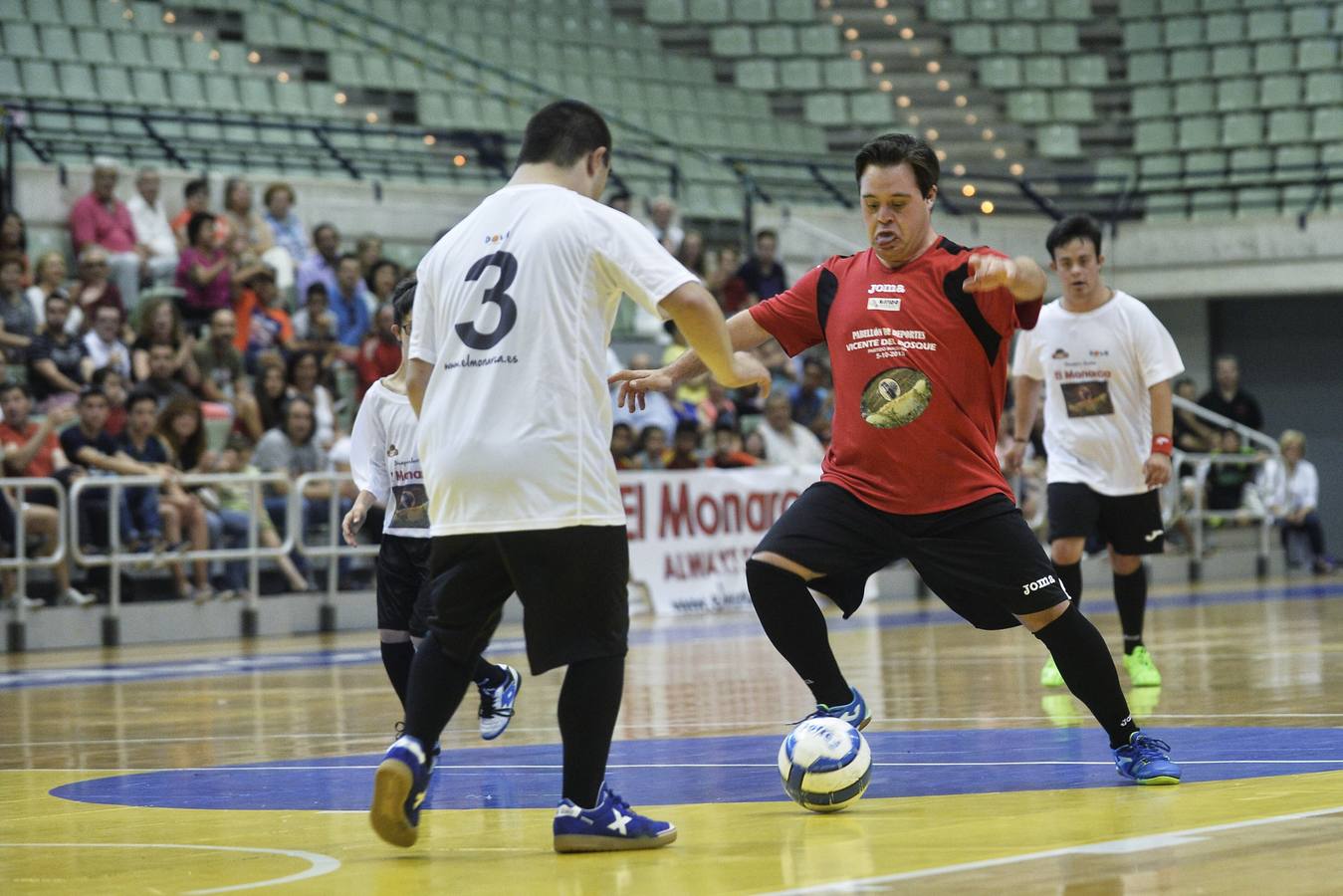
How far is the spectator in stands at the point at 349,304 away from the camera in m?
17.5

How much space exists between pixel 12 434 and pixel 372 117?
9.59 metres

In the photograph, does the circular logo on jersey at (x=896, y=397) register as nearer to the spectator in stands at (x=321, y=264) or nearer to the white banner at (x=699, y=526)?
the white banner at (x=699, y=526)

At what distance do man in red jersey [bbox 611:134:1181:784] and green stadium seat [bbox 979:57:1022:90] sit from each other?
22.3 m

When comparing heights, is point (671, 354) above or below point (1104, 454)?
above

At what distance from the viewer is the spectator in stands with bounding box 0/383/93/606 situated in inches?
556

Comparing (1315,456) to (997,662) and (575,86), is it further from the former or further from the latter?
(997,662)

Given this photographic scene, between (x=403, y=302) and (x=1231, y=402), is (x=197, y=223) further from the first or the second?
(x=1231, y=402)

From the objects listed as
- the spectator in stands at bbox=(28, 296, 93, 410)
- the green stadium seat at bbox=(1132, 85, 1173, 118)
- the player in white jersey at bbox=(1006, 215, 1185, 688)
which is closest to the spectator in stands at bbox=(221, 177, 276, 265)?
the spectator in stands at bbox=(28, 296, 93, 410)

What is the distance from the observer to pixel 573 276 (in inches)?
197

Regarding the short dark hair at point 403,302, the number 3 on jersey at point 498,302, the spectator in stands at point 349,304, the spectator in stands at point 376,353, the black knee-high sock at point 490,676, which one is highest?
the spectator in stands at point 349,304

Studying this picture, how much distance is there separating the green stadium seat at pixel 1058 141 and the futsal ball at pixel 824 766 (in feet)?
75.0

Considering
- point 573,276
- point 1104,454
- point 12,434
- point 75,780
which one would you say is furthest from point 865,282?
point 12,434

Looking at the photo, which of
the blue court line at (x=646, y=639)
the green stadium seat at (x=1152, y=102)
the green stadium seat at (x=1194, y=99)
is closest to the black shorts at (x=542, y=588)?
the blue court line at (x=646, y=639)

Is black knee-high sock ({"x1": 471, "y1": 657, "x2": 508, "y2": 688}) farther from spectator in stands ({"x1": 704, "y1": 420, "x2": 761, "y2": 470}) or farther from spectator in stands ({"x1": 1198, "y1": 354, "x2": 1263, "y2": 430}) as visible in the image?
spectator in stands ({"x1": 1198, "y1": 354, "x2": 1263, "y2": 430})
